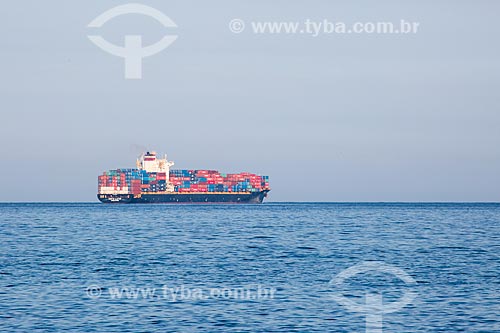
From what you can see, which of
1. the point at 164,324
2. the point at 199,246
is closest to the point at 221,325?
the point at 164,324

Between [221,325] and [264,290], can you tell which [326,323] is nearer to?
[221,325]

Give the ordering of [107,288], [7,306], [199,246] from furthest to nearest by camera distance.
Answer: [199,246] → [107,288] → [7,306]

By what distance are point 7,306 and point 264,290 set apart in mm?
10761

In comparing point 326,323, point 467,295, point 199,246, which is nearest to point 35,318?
point 326,323

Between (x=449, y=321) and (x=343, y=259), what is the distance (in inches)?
907

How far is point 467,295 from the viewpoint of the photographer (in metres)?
35.5

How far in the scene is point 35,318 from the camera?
30047 millimetres

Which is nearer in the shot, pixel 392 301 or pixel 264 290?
pixel 392 301

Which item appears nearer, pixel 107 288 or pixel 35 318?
pixel 35 318

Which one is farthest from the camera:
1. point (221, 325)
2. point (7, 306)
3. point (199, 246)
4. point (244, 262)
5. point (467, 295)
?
point (199, 246)

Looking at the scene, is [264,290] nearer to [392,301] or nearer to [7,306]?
[392,301]

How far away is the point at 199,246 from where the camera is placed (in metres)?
64.7

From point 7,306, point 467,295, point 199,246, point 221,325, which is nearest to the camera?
point 221,325

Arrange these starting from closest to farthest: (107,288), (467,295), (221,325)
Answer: (221,325) < (467,295) < (107,288)
